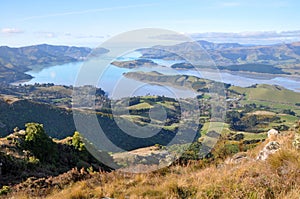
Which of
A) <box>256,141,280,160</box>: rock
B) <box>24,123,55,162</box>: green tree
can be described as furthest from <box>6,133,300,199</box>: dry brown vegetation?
<box>24,123,55,162</box>: green tree

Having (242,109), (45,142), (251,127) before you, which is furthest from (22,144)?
(242,109)

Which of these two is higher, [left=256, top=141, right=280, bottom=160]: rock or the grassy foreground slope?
the grassy foreground slope

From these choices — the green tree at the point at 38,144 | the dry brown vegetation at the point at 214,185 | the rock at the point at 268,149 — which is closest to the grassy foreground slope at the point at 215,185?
the dry brown vegetation at the point at 214,185

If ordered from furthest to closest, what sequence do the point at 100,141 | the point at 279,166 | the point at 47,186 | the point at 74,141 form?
the point at 74,141
the point at 100,141
the point at 47,186
the point at 279,166

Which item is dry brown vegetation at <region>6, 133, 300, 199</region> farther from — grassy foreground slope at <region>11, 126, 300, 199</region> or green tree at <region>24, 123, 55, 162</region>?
green tree at <region>24, 123, 55, 162</region>

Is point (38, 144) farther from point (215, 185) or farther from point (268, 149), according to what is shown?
point (215, 185)

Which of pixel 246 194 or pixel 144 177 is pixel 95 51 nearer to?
pixel 144 177

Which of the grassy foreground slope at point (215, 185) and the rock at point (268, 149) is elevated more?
the grassy foreground slope at point (215, 185)

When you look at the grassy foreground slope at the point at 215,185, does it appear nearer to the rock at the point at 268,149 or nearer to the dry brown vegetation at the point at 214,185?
the dry brown vegetation at the point at 214,185

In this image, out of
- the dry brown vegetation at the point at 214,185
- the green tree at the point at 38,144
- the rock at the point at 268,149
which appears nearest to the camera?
the dry brown vegetation at the point at 214,185
